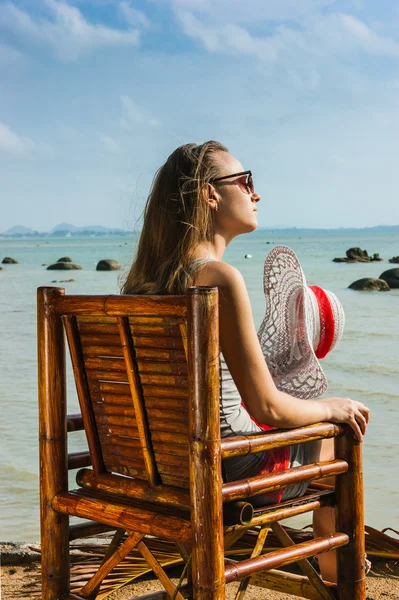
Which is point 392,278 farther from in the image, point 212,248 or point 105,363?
point 105,363

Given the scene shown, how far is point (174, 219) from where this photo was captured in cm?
247

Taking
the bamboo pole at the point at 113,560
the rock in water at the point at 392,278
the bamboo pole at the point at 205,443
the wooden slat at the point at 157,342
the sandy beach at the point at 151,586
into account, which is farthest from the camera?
the rock in water at the point at 392,278

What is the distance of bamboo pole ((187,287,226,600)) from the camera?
1919mm

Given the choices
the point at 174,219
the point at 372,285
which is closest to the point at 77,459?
the point at 174,219

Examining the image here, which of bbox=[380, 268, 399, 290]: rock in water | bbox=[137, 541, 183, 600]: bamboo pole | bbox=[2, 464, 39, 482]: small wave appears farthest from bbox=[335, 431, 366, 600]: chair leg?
bbox=[380, 268, 399, 290]: rock in water

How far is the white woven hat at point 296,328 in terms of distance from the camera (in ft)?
8.53

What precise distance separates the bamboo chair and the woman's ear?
493 millimetres

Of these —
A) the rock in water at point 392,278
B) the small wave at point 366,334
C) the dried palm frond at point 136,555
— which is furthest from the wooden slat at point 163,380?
the rock in water at point 392,278

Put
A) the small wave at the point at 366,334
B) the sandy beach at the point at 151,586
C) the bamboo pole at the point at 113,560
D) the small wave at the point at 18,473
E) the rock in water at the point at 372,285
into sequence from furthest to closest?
1. the rock in water at the point at 372,285
2. the small wave at the point at 366,334
3. the small wave at the point at 18,473
4. the sandy beach at the point at 151,586
5. the bamboo pole at the point at 113,560

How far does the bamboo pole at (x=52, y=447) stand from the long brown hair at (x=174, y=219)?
29 cm

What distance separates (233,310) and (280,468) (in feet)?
1.69

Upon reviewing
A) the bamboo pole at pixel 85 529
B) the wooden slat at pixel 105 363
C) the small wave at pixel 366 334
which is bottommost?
the small wave at pixel 366 334

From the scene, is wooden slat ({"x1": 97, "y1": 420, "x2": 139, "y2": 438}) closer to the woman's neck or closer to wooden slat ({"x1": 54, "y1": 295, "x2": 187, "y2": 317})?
wooden slat ({"x1": 54, "y1": 295, "x2": 187, "y2": 317})

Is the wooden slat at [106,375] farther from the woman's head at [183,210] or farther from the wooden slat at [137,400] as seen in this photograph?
the woman's head at [183,210]
